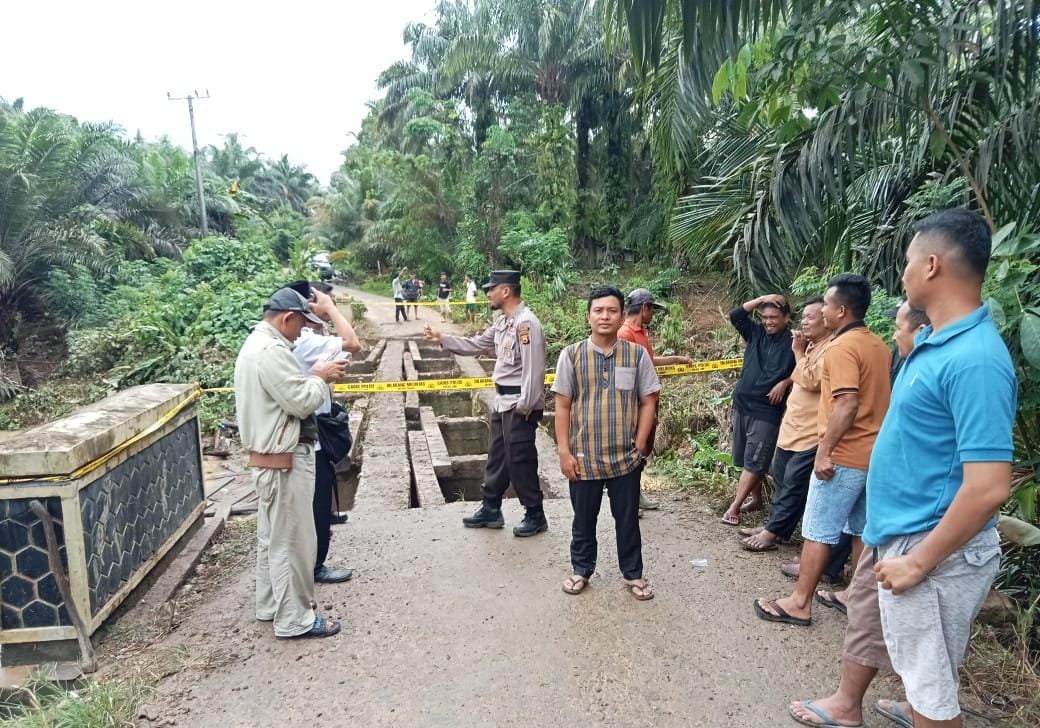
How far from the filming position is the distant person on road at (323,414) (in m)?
3.41

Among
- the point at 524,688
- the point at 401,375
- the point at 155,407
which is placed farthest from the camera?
the point at 401,375

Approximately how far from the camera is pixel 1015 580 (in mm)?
3158

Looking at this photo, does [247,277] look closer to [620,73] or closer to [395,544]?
[620,73]

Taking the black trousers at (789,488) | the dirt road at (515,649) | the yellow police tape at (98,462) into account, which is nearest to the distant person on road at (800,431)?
the black trousers at (789,488)

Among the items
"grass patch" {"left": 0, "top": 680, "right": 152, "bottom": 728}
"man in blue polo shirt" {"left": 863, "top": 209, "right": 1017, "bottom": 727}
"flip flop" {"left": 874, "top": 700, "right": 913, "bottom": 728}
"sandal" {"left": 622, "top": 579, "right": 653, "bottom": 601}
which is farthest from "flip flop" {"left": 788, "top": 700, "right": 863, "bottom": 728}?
"grass patch" {"left": 0, "top": 680, "right": 152, "bottom": 728}

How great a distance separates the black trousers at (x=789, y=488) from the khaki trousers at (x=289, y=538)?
8.36 ft

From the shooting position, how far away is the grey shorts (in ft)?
5.57

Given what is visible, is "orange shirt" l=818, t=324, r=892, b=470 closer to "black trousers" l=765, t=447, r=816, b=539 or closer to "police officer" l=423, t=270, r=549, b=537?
"black trousers" l=765, t=447, r=816, b=539

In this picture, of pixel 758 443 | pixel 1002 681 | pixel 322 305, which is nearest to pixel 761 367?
pixel 758 443

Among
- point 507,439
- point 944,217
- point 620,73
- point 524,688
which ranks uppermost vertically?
point 620,73

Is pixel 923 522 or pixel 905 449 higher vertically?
pixel 905 449

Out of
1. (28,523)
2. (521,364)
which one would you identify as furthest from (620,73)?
(28,523)

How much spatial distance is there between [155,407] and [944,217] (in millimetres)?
3704

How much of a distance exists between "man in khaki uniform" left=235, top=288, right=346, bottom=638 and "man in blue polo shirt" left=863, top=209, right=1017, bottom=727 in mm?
2272
